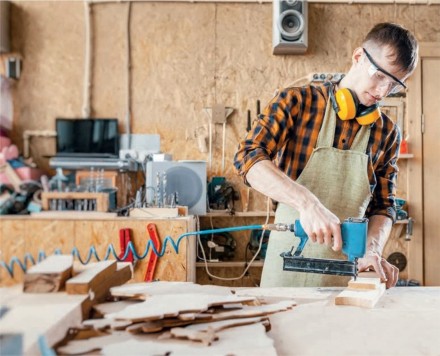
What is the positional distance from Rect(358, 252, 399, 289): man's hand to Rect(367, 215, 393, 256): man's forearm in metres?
0.07

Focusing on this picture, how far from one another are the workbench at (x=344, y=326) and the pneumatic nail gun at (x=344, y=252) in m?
0.05

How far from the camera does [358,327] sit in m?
0.58

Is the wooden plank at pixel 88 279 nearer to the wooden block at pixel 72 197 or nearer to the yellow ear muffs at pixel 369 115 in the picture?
the wooden block at pixel 72 197

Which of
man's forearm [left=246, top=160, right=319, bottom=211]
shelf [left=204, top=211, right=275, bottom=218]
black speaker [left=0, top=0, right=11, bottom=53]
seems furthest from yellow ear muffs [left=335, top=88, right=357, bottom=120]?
black speaker [left=0, top=0, right=11, bottom=53]

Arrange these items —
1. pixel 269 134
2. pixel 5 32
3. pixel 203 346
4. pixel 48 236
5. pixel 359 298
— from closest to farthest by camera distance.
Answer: pixel 48 236
pixel 203 346
pixel 359 298
pixel 269 134
pixel 5 32

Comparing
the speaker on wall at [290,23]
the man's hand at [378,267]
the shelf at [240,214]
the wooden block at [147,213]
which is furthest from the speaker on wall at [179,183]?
the man's hand at [378,267]

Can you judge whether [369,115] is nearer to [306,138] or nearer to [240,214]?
[306,138]

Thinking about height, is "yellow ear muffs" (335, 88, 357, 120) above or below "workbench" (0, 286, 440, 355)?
above

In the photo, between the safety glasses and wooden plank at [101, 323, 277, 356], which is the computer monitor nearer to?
the safety glasses

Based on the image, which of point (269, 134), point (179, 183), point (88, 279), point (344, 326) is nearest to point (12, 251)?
point (88, 279)

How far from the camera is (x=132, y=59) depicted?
2.57 metres

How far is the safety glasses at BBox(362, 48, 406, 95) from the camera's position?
81 cm

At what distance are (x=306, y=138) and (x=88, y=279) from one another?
2.34ft

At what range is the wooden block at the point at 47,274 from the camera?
0.34 metres
